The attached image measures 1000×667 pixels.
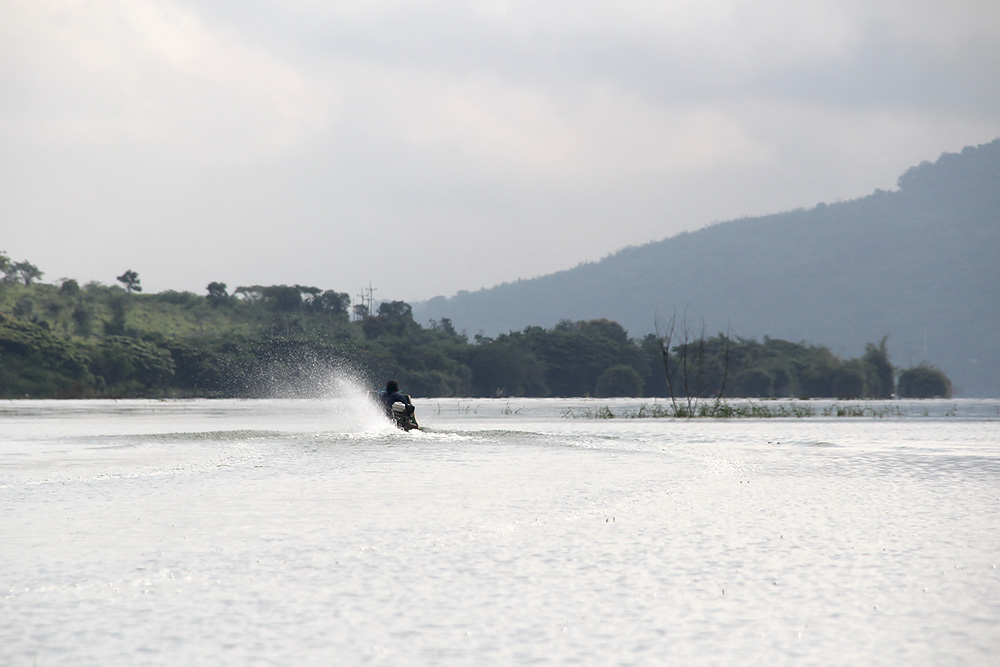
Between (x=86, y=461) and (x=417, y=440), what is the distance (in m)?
9.53

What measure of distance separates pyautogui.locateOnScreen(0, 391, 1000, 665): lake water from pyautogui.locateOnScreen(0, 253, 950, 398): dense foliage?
9537 cm

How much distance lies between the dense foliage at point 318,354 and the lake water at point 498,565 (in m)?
95.4

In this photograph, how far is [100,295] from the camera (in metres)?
151

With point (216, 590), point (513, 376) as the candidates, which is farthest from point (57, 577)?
point (513, 376)

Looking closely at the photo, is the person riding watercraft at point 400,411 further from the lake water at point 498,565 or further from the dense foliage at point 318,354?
the dense foliage at point 318,354

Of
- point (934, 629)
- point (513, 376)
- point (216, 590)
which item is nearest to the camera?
point (934, 629)

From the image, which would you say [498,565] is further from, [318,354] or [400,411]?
[318,354]

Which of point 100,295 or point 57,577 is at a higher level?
point 100,295

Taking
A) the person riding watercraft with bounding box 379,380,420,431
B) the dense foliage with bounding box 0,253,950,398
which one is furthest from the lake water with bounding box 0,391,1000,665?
the dense foliage with bounding box 0,253,950,398

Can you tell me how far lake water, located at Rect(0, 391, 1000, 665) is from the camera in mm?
6770

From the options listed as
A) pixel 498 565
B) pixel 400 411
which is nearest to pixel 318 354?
pixel 400 411

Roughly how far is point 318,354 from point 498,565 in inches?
5206

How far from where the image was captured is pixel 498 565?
31.2 ft

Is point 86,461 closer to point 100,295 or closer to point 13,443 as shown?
point 13,443
